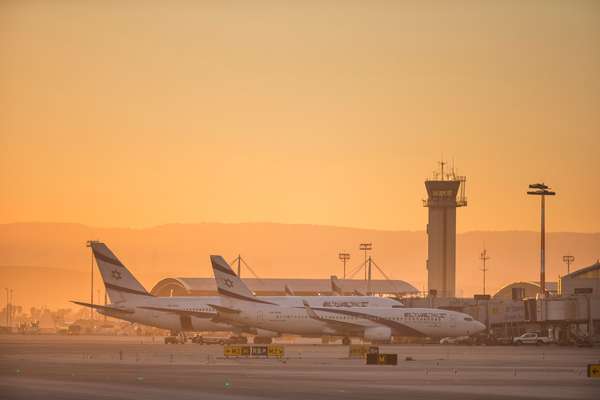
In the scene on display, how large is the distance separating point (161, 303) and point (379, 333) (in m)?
24.3

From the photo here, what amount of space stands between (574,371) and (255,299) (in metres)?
59.0

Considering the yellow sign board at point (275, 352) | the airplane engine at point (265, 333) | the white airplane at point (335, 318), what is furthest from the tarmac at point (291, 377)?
the airplane engine at point (265, 333)

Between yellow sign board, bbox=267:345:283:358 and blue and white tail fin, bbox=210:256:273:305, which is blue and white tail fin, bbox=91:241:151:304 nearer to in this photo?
blue and white tail fin, bbox=210:256:273:305

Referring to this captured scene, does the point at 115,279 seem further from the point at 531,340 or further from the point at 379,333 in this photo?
the point at 531,340

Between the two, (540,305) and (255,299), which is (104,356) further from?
(540,305)

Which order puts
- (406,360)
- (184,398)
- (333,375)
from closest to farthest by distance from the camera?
(184,398), (333,375), (406,360)

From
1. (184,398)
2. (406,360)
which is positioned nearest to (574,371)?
(406,360)

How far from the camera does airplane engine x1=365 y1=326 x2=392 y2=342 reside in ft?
412

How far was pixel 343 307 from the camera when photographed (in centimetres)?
13050

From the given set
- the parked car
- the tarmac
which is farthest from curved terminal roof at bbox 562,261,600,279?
the tarmac

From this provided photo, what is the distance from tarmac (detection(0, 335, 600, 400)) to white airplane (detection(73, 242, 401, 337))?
3447 cm

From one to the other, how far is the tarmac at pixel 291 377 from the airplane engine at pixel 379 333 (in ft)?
97.1

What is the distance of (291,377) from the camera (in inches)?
2596

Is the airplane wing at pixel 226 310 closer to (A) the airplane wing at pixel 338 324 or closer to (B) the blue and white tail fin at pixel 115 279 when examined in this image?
(A) the airplane wing at pixel 338 324
